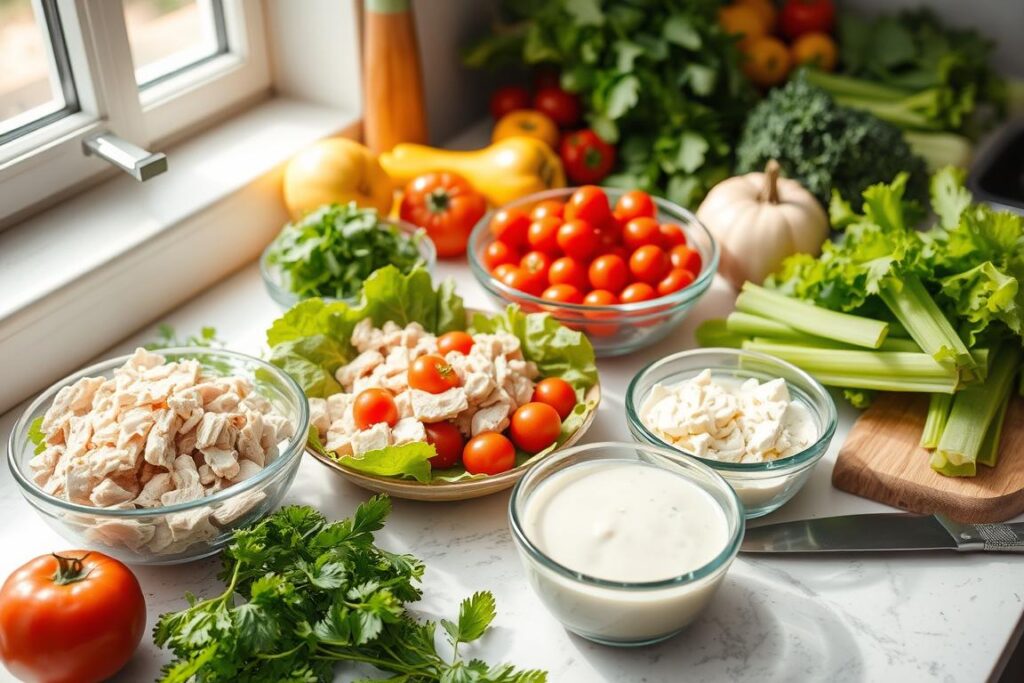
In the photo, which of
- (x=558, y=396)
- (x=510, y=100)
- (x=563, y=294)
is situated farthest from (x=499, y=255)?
(x=510, y=100)

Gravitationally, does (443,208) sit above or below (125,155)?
below

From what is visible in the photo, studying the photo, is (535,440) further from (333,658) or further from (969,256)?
(969,256)

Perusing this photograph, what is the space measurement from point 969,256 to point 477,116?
1.23 metres

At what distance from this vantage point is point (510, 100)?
2219 mm

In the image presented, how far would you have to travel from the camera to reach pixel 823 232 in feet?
6.03

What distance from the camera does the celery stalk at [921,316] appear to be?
144 cm

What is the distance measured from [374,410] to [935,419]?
0.77 m

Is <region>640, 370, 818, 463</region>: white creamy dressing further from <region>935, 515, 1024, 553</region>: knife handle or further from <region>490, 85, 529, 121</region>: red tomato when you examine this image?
<region>490, 85, 529, 121</region>: red tomato

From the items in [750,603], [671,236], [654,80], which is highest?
[654,80]

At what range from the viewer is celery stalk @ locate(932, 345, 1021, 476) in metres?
1.37

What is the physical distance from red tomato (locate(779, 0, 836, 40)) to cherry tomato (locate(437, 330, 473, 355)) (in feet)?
4.29

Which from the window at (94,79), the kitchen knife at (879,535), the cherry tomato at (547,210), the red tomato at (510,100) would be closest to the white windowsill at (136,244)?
the window at (94,79)

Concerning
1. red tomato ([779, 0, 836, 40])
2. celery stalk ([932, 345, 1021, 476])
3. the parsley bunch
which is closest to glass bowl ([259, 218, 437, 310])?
the parsley bunch

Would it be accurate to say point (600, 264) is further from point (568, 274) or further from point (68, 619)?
point (68, 619)
